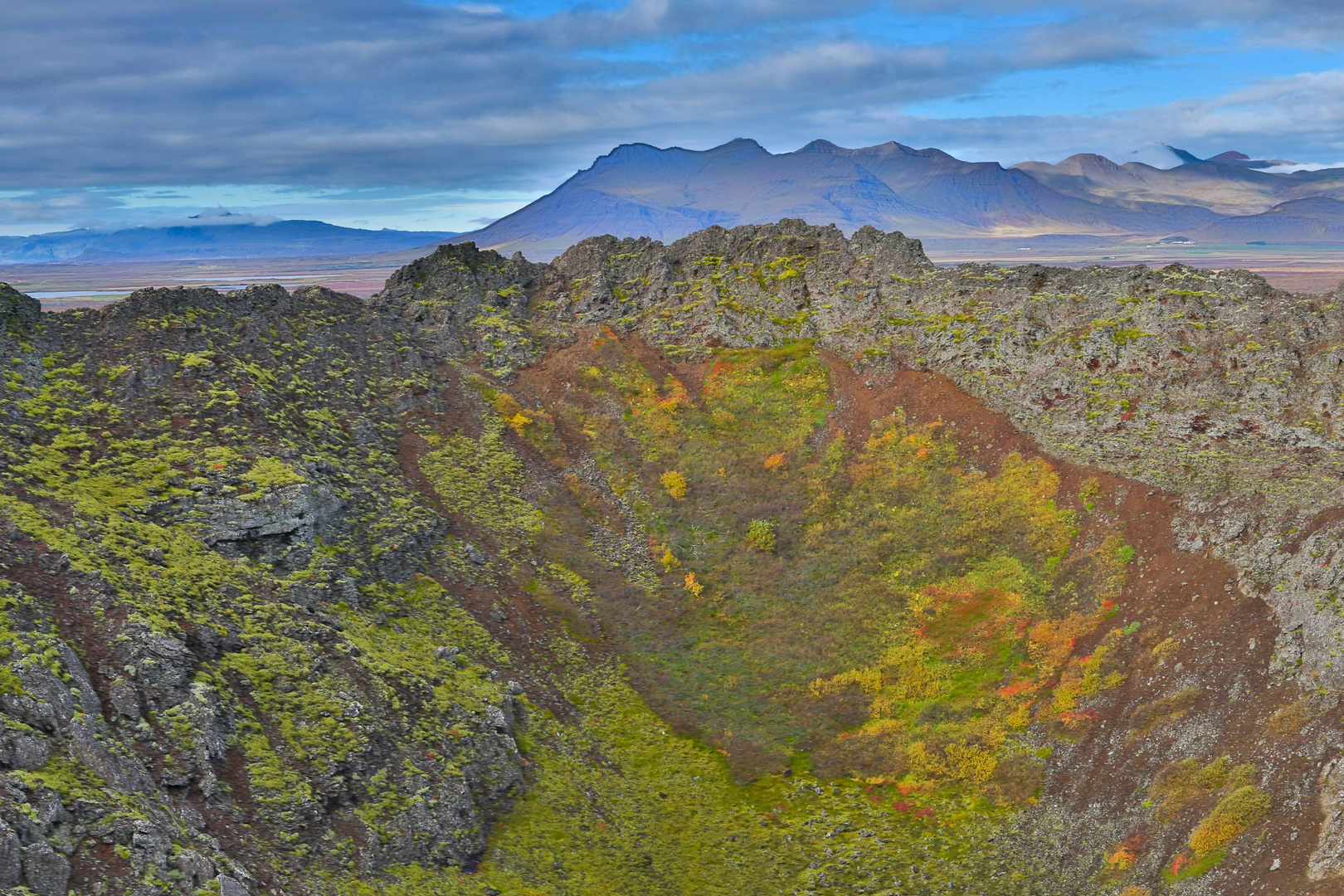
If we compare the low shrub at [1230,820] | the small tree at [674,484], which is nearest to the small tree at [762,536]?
the small tree at [674,484]

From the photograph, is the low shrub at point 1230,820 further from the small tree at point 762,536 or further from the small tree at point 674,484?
the small tree at point 674,484

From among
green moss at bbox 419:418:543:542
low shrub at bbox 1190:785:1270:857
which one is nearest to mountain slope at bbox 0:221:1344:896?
low shrub at bbox 1190:785:1270:857

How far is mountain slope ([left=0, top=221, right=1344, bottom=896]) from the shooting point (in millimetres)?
34000

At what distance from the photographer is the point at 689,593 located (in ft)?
199

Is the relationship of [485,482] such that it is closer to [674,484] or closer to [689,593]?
[674,484]

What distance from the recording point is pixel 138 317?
209 ft

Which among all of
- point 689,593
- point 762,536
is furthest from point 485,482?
point 762,536

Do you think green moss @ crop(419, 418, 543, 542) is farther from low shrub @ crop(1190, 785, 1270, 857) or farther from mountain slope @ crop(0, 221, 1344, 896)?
low shrub @ crop(1190, 785, 1270, 857)

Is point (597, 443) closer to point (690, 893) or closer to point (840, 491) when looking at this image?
point (840, 491)

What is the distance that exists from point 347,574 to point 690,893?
27.2 metres

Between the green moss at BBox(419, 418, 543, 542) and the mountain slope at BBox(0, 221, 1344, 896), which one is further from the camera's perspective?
the green moss at BBox(419, 418, 543, 542)

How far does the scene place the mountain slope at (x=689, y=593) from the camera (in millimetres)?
34000

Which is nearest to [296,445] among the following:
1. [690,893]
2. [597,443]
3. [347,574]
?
[347,574]

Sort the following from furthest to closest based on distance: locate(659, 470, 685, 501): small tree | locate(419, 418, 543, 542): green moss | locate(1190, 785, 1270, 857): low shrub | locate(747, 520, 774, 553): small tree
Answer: locate(659, 470, 685, 501): small tree
locate(419, 418, 543, 542): green moss
locate(747, 520, 774, 553): small tree
locate(1190, 785, 1270, 857): low shrub
